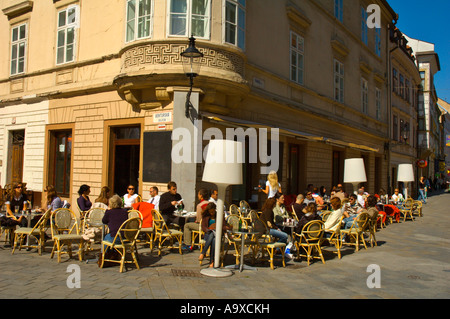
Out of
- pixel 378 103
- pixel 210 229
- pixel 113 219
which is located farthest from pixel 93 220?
pixel 378 103

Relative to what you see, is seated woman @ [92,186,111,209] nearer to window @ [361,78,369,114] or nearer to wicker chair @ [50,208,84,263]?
wicker chair @ [50,208,84,263]

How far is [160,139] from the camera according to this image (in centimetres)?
1080

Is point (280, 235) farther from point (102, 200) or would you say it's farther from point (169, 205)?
point (102, 200)

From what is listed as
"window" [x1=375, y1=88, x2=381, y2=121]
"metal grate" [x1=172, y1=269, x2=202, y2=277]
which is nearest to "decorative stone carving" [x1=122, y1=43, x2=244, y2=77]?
"metal grate" [x1=172, y1=269, x2=202, y2=277]

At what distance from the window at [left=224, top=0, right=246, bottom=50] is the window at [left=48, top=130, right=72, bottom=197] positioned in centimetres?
671

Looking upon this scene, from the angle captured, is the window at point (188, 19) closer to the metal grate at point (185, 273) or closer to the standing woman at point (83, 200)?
the standing woman at point (83, 200)

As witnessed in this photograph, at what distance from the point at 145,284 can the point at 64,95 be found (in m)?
10.0

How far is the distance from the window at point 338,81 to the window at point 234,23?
8398mm

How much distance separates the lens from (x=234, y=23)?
37.2ft

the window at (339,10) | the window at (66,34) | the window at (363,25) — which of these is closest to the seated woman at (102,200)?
the window at (66,34)

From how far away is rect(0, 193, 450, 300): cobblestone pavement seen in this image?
5473 mm

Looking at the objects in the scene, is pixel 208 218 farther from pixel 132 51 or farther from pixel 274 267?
pixel 132 51

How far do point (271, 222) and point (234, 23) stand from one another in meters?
6.20

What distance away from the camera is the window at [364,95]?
21984mm
